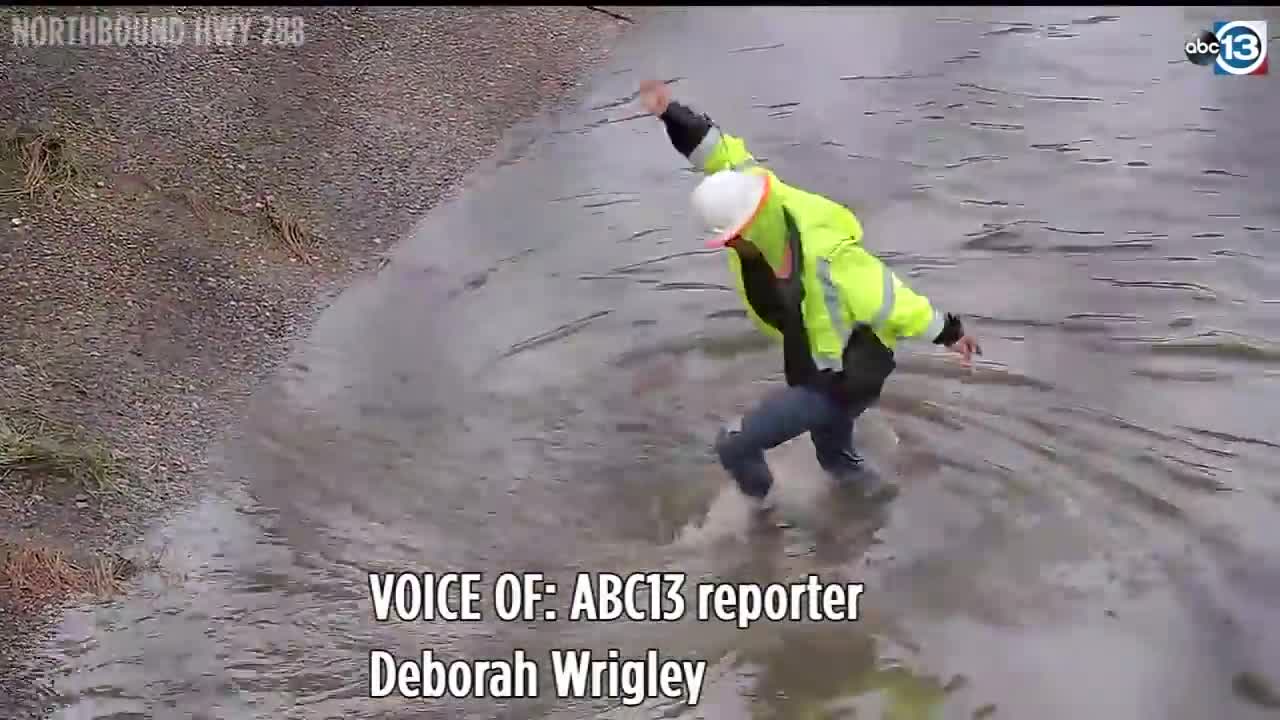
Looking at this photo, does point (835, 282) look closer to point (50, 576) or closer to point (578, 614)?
point (578, 614)

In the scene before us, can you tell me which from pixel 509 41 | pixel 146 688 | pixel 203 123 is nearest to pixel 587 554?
pixel 146 688

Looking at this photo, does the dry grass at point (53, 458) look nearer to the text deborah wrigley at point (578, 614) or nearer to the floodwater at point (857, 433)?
the floodwater at point (857, 433)

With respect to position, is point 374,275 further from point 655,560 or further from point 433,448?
point 655,560

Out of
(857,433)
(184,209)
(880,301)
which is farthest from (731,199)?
(184,209)

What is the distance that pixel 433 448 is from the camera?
16.9 feet

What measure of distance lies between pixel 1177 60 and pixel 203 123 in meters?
5.44

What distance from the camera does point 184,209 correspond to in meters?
6.19

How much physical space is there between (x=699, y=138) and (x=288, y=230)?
2634 mm

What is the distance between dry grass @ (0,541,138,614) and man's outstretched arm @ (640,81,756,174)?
248 centimetres

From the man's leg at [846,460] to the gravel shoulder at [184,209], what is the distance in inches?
95.9

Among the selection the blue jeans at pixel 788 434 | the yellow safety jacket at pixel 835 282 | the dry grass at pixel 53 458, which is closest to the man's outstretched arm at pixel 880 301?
the yellow safety jacket at pixel 835 282

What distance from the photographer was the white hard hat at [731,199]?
3834mm

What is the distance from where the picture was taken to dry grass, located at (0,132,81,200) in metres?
6.01

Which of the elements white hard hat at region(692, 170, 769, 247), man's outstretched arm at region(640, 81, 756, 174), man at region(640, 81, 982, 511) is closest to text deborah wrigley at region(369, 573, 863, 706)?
man at region(640, 81, 982, 511)
